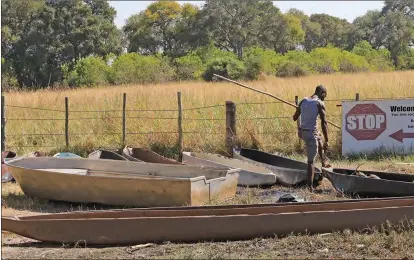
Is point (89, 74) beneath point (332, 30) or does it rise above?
beneath

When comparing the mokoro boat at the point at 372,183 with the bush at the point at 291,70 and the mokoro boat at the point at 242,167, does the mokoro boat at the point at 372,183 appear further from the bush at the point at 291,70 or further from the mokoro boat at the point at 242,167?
the bush at the point at 291,70

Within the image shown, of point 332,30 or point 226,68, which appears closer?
point 226,68

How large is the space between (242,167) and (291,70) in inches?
782

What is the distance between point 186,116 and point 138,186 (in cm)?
732

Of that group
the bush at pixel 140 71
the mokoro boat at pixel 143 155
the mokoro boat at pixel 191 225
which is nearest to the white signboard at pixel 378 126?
the mokoro boat at pixel 143 155

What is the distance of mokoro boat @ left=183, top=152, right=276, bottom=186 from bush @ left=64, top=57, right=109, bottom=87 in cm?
2138

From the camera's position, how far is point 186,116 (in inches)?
624

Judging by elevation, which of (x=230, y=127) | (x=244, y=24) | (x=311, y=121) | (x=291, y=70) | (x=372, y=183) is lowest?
(x=372, y=183)

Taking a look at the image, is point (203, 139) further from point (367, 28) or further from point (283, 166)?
point (367, 28)

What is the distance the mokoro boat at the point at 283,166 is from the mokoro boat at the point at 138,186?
4.45ft

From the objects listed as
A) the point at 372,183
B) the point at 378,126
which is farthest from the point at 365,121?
the point at 372,183

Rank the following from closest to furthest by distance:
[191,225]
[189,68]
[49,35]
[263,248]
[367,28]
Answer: [263,248]
[191,225]
[189,68]
[49,35]
[367,28]

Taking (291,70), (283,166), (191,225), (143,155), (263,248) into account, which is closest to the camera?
(263,248)

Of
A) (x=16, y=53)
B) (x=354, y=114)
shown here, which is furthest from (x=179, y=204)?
(x=16, y=53)
